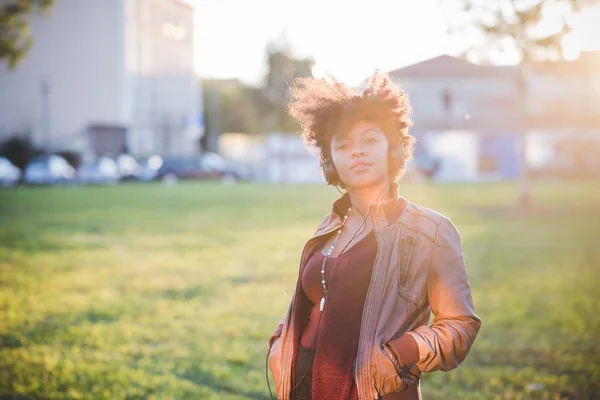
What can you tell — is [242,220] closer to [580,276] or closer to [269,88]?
[580,276]

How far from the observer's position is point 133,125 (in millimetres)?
51719

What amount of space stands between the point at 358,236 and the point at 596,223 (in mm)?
16019

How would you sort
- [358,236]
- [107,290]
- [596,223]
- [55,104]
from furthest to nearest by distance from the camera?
[55,104], [596,223], [107,290], [358,236]

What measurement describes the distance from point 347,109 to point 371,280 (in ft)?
2.13

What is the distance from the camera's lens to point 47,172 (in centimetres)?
4072

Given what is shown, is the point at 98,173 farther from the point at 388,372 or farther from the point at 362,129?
the point at 388,372

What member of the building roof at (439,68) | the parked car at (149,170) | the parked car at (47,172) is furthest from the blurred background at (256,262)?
the parked car at (149,170)

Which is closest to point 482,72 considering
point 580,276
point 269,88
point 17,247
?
point 580,276

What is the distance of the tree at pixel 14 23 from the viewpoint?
48.7 ft

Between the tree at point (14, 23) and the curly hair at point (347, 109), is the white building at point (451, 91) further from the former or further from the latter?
the tree at point (14, 23)

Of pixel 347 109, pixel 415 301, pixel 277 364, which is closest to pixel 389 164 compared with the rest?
pixel 347 109

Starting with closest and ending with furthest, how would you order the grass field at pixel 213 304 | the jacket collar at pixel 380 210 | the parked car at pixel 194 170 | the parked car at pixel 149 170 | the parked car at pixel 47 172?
the jacket collar at pixel 380 210
the grass field at pixel 213 304
the parked car at pixel 47 172
the parked car at pixel 149 170
the parked car at pixel 194 170

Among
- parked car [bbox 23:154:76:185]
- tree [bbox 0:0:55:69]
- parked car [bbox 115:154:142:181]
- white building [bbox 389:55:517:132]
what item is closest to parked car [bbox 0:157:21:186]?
parked car [bbox 23:154:76:185]

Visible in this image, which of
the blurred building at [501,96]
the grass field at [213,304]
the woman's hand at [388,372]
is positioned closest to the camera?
the woman's hand at [388,372]
